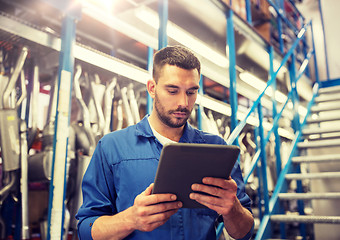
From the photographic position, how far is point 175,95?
1.34 meters

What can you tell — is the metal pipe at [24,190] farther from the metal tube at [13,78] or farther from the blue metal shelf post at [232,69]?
the blue metal shelf post at [232,69]

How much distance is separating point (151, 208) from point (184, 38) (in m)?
2.47

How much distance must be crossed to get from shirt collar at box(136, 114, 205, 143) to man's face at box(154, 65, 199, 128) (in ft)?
0.25

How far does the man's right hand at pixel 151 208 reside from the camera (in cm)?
96

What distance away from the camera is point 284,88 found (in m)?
5.40

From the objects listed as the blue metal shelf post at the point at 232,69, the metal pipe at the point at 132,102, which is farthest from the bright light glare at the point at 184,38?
the metal pipe at the point at 132,102

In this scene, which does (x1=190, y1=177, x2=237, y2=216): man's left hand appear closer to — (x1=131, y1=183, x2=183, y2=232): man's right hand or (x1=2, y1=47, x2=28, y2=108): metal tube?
(x1=131, y1=183, x2=183, y2=232): man's right hand

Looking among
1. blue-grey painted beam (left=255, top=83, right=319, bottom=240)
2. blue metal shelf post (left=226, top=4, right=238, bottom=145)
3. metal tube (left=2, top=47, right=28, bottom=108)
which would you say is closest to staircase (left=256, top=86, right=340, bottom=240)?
blue-grey painted beam (left=255, top=83, right=319, bottom=240)

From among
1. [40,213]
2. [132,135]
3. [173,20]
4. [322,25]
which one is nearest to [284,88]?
[322,25]

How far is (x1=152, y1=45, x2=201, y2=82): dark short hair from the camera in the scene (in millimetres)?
1363

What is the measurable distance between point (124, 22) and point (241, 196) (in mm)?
2080

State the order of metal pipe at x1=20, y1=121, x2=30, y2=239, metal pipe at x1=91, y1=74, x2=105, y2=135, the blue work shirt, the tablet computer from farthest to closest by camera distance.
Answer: metal pipe at x1=91, y1=74, x2=105, y2=135 → metal pipe at x1=20, y1=121, x2=30, y2=239 → the blue work shirt → the tablet computer

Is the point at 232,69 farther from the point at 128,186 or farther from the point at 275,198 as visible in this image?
the point at 128,186

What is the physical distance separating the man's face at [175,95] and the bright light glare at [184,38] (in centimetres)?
164
